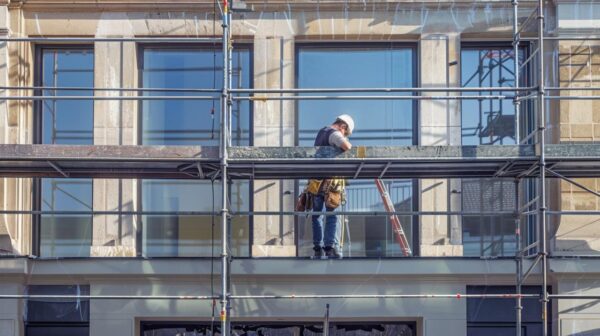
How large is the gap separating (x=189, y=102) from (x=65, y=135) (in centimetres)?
164

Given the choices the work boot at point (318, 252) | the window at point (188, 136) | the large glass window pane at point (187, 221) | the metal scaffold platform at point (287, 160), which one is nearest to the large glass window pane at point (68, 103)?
the window at point (188, 136)

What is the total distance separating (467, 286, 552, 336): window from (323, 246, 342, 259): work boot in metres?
1.69

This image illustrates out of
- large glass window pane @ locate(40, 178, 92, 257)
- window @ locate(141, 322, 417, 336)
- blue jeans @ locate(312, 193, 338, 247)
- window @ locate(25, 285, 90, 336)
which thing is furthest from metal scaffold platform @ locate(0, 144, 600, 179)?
window @ locate(141, 322, 417, 336)

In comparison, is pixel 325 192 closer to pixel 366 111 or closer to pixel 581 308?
pixel 366 111

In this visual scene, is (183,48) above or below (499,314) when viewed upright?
above

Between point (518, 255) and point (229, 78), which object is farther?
point (518, 255)

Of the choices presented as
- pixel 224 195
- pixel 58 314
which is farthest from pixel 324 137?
pixel 58 314

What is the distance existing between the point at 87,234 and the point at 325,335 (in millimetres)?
3274

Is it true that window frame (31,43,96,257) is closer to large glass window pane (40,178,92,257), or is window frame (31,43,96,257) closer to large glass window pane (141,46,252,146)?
large glass window pane (40,178,92,257)

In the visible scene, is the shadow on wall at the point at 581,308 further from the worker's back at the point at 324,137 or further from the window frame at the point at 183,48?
the window frame at the point at 183,48

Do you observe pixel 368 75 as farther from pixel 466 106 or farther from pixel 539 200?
pixel 539 200

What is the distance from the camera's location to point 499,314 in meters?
13.2

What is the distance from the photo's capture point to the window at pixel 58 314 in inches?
519

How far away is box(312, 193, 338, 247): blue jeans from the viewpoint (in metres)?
12.8
